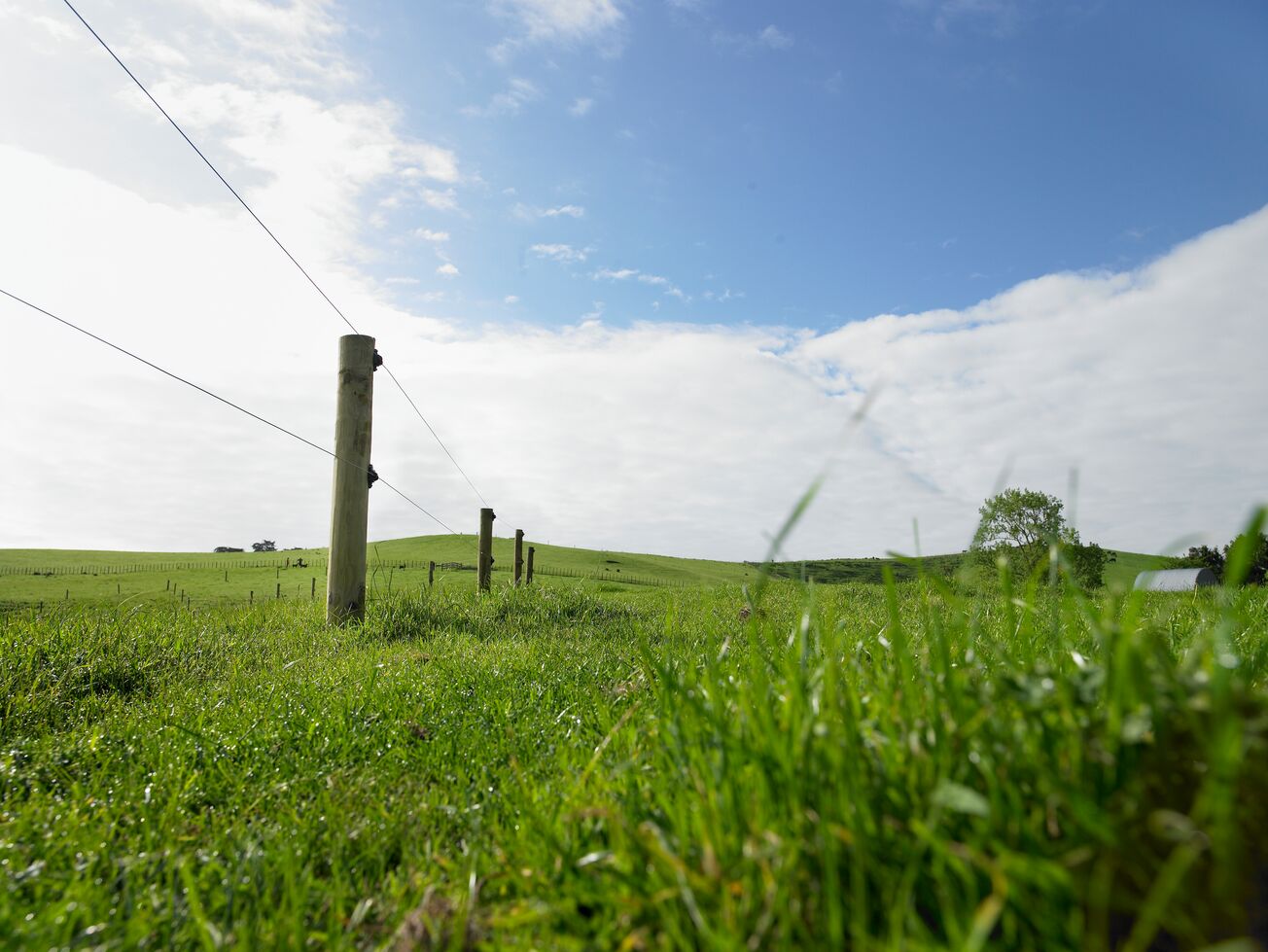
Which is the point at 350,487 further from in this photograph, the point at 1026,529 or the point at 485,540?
the point at 1026,529

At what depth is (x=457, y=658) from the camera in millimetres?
7266

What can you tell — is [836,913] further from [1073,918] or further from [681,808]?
[681,808]

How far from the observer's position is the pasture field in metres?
1.52

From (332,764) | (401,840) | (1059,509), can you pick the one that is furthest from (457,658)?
(1059,509)

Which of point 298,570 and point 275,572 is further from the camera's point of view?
point 298,570

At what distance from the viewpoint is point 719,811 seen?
1988 millimetres

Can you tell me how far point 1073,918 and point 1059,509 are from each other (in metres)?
39.6

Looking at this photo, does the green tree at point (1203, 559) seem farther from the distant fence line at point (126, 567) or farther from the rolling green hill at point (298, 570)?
the distant fence line at point (126, 567)

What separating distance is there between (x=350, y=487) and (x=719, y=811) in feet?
32.1

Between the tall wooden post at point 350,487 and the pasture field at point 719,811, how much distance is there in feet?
17.7

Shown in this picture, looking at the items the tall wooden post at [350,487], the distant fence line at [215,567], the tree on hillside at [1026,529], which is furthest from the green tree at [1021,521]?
the tall wooden post at [350,487]

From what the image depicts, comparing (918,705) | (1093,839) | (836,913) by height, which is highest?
(918,705)

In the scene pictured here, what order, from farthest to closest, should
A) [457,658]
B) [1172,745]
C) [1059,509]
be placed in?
[1059,509] < [457,658] < [1172,745]

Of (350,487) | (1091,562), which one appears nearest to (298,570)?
(350,487)
